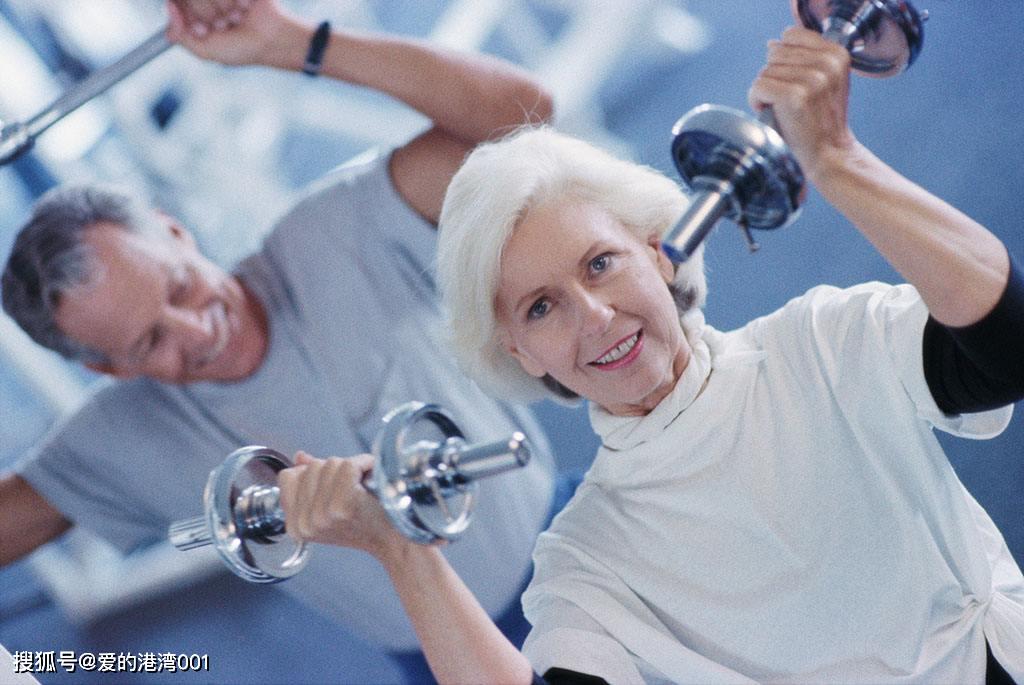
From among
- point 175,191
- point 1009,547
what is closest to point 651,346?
point 1009,547

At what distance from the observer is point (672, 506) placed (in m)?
0.68

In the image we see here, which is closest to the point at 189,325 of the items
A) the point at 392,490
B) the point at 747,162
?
the point at 392,490

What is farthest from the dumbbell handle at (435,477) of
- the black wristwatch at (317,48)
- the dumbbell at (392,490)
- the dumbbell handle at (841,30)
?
the black wristwatch at (317,48)

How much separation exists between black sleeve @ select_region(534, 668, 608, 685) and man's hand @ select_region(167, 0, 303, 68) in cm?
52

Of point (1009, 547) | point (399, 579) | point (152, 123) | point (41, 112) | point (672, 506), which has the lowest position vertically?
point (1009, 547)

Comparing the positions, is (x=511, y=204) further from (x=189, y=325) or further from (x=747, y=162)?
(x=189, y=325)

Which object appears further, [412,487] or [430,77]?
[430,77]

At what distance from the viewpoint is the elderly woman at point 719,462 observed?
0.64m

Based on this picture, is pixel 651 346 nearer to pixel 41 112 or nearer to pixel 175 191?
pixel 41 112

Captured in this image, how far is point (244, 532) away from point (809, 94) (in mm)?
354

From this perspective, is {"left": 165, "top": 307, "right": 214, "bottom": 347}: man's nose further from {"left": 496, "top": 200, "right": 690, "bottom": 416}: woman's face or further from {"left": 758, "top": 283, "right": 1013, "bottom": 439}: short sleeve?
{"left": 758, "top": 283, "right": 1013, "bottom": 439}: short sleeve

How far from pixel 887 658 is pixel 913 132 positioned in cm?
39

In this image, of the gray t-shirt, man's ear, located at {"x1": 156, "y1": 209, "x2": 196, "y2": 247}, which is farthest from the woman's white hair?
man's ear, located at {"x1": 156, "y1": 209, "x2": 196, "y2": 247}

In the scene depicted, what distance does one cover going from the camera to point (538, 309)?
2.15 feet
